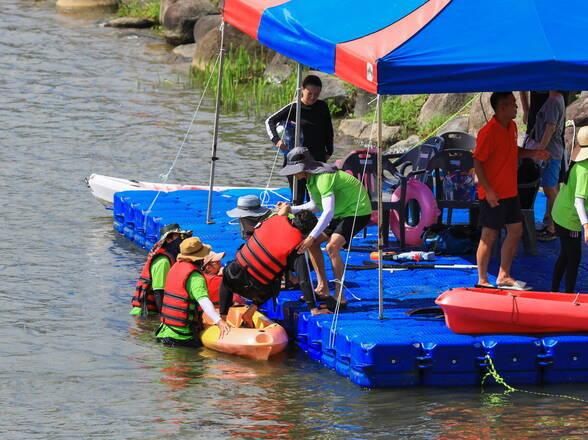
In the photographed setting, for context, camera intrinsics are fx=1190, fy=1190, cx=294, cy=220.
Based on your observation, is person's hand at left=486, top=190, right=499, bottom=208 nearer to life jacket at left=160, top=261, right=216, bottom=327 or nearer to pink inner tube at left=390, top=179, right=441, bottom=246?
pink inner tube at left=390, top=179, right=441, bottom=246

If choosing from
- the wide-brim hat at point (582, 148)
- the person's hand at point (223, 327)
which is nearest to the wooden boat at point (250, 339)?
the person's hand at point (223, 327)

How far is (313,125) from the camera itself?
13.1 meters

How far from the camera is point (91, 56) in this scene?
101 feet

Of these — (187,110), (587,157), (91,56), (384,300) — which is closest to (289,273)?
(384,300)

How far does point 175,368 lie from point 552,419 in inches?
130

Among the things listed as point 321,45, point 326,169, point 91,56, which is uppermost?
point 91,56

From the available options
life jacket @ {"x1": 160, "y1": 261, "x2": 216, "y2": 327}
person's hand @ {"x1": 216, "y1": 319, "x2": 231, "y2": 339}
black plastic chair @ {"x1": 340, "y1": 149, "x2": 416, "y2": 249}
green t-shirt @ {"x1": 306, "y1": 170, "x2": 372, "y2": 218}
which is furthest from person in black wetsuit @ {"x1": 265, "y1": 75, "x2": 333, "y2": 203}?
person's hand @ {"x1": 216, "y1": 319, "x2": 231, "y2": 339}

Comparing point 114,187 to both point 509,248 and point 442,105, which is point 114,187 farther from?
point 442,105

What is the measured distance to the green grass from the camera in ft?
114

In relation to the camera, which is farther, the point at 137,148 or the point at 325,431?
the point at 137,148

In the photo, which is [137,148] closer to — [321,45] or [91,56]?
[91,56]

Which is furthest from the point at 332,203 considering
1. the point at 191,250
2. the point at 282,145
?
the point at 282,145

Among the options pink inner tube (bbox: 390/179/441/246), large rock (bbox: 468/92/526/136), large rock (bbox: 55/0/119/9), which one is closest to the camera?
pink inner tube (bbox: 390/179/441/246)

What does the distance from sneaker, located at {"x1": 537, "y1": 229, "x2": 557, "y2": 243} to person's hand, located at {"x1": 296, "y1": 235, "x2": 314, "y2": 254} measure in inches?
157
